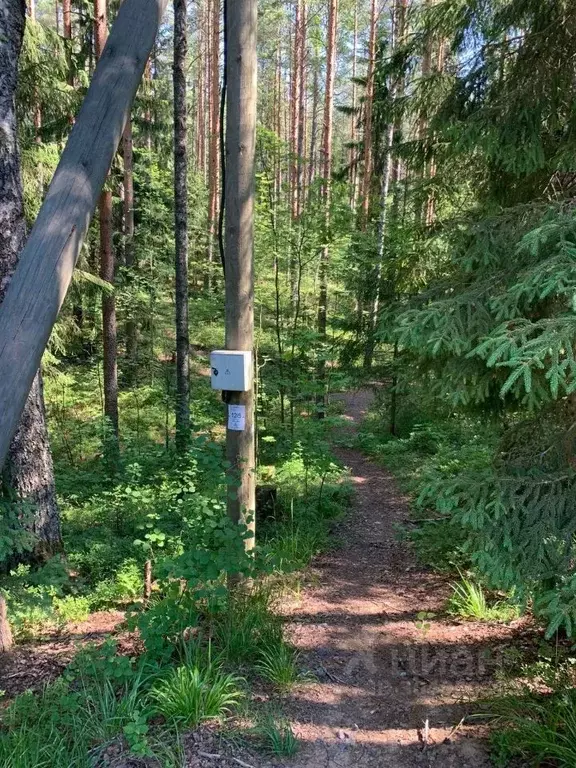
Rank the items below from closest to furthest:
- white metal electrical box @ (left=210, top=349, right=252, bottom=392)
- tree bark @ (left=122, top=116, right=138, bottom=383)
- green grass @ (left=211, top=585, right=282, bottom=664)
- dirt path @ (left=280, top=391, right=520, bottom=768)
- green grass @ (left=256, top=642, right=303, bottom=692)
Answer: dirt path @ (left=280, top=391, right=520, bottom=768), green grass @ (left=256, top=642, right=303, bottom=692), green grass @ (left=211, top=585, right=282, bottom=664), white metal electrical box @ (left=210, top=349, right=252, bottom=392), tree bark @ (left=122, top=116, right=138, bottom=383)

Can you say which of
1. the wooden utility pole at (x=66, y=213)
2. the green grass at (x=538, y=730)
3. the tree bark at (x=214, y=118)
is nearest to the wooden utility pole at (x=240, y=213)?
the wooden utility pole at (x=66, y=213)

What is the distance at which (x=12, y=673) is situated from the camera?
329 centimetres

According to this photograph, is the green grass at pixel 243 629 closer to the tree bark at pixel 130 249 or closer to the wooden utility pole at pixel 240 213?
the wooden utility pole at pixel 240 213

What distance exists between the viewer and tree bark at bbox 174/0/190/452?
831 centimetres

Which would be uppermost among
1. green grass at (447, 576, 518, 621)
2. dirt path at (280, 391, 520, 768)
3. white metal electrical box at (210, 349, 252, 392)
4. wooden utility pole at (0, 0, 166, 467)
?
wooden utility pole at (0, 0, 166, 467)

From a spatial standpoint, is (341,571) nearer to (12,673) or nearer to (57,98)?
(12,673)

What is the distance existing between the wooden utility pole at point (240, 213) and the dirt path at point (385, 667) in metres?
1.16

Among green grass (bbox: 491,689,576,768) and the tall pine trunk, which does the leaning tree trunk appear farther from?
the tall pine trunk

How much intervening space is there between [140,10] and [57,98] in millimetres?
5707

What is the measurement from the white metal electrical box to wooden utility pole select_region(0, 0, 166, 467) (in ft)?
5.24

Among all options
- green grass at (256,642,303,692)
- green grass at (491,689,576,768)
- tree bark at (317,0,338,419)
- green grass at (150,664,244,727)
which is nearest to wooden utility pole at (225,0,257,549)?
green grass at (256,642,303,692)

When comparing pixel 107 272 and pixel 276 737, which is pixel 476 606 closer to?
pixel 276 737

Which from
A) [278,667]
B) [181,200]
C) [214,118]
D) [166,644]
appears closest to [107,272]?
[181,200]

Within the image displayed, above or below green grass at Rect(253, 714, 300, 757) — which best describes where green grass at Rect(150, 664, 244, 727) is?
above
